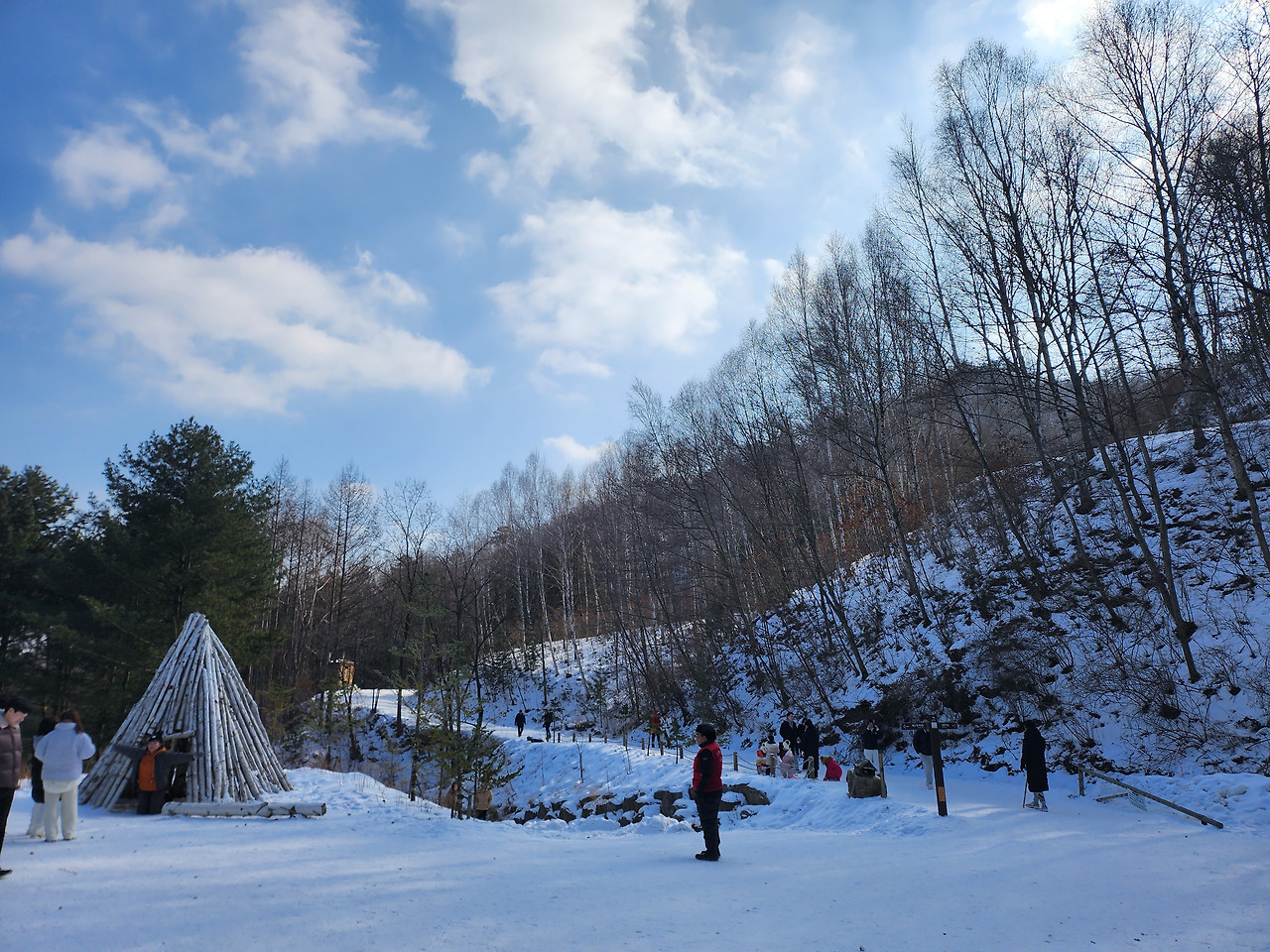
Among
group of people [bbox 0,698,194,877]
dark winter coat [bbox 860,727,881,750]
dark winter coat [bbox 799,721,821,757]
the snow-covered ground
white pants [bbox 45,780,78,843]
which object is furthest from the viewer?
dark winter coat [bbox 799,721,821,757]

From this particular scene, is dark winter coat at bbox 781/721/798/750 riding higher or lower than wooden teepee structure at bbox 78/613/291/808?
lower

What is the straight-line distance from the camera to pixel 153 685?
11703mm

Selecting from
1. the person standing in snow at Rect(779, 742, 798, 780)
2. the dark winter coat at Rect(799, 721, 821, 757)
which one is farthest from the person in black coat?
the person standing in snow at Rect(779, 742, 798, 780)

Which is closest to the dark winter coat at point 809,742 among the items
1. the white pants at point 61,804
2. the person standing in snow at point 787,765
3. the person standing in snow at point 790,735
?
the person standing in snow at point 787,765

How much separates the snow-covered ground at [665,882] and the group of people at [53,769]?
0.32m

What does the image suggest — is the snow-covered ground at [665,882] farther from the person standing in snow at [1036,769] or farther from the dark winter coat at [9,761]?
the dark winter coat at [9,761]

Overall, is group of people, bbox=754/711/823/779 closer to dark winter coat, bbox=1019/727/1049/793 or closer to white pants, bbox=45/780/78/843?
dark winter coat, bbox=1019/727/1049/793

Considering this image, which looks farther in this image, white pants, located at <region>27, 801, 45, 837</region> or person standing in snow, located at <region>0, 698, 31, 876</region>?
white pants, located at <region>27, 801, 45, 837</region>

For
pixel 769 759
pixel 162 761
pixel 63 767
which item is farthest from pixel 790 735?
pixel 63 767

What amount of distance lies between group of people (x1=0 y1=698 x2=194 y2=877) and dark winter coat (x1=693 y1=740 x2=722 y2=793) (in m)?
6.13

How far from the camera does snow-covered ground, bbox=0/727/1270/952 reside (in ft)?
15.0

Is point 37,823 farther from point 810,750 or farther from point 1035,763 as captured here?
point 1035,763

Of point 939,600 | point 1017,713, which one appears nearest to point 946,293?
point 939,600

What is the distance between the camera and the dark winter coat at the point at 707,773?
7.01 m
